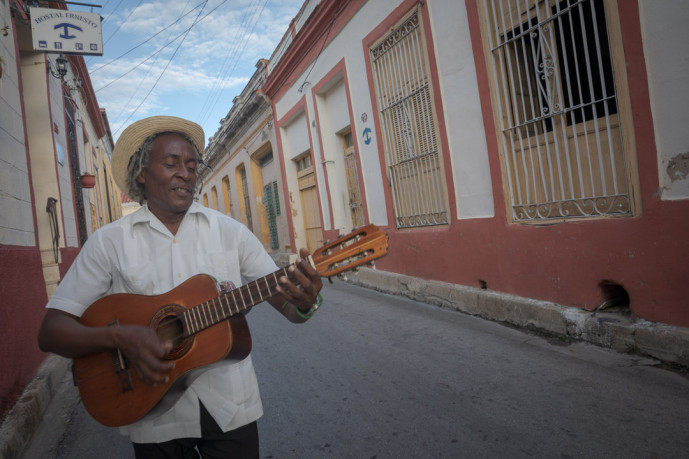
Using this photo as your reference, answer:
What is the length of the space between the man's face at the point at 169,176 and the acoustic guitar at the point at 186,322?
320mm

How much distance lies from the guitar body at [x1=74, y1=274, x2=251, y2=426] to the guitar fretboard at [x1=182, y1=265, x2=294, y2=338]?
24mm

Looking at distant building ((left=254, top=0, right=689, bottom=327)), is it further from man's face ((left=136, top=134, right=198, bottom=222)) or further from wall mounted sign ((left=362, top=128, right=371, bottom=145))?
man's face ((left=136, top=134, right=198, bottom=222))

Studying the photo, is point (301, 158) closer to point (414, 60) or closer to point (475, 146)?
point (414, 60)

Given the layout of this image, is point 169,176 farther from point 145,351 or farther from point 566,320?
point 566,320

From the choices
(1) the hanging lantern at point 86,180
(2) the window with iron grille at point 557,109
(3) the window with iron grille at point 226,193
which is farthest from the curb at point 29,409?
(3) the window with iron grille at point 226,193

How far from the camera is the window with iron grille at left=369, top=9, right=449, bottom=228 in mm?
5738

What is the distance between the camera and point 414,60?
5848 mm

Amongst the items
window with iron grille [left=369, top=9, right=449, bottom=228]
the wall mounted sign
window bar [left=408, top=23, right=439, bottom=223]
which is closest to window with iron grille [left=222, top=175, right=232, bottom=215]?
the wall mounted sign

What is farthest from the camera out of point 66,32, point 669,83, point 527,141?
point 66,32

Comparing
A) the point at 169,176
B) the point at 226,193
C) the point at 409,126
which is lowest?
the point at 169,176

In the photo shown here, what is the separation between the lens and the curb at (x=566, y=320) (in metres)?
3.03

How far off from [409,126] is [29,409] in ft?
16.8

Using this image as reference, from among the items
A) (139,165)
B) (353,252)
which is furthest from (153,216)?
(353,252)

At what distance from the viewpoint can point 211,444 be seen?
1.55 m
